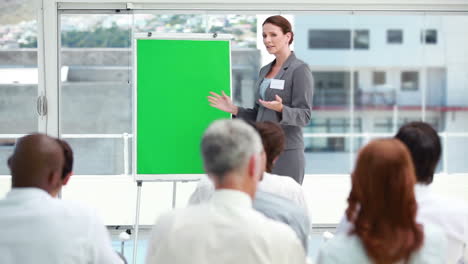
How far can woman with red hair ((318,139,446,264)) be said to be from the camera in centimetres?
167

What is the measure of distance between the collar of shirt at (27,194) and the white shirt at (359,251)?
2.72 ft

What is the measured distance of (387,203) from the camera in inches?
66.6

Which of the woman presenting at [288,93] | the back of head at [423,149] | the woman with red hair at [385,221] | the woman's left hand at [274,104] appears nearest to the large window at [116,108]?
the woman presenting at [288,93]

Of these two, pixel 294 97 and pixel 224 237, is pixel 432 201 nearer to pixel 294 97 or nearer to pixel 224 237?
pixel 224 237

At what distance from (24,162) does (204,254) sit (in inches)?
26.4

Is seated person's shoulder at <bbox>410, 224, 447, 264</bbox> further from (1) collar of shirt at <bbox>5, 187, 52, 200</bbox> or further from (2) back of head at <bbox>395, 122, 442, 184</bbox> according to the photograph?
(1) collar of shirt at <bbox>5, 187, 52, 200</bbox>

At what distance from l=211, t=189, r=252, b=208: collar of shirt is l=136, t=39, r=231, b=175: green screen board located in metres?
2.44

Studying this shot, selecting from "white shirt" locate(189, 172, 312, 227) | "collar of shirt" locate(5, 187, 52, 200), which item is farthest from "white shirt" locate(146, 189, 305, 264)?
"white shirt" locate(189, 172, 312, 227)

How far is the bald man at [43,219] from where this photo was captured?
1.85 meters

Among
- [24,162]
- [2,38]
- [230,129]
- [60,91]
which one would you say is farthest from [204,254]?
[2,38]

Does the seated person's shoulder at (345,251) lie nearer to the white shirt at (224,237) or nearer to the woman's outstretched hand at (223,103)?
the white shirt at (224,237)

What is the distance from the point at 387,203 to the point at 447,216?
48 centimetres

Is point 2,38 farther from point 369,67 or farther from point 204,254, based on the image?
point 369,67

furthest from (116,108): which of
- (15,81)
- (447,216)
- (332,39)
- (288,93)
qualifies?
(332,39)
